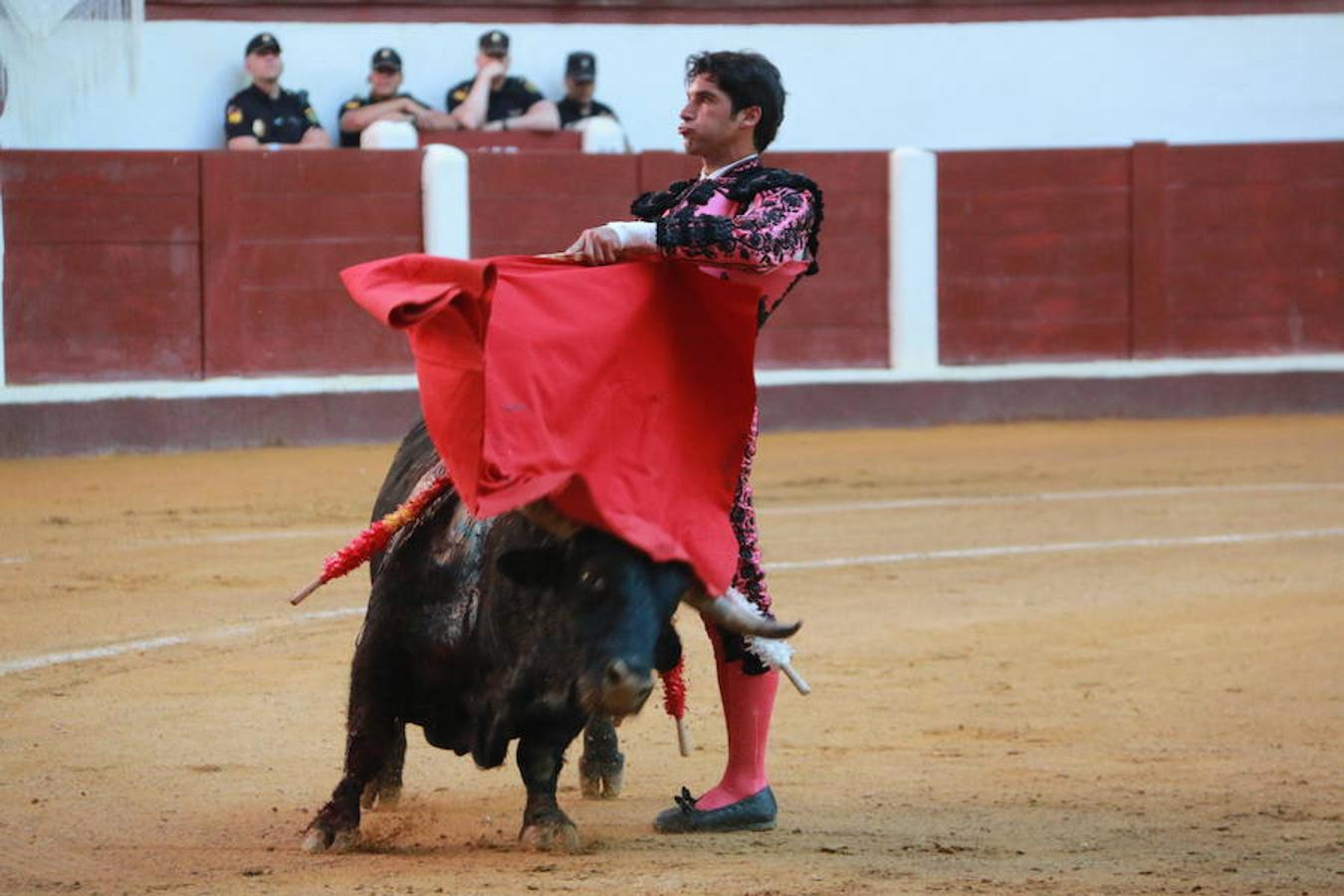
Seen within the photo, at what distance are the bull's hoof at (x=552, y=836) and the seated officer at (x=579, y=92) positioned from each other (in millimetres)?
7564

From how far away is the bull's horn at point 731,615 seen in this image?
9.73 feet

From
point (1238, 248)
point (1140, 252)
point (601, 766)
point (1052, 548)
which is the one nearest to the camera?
point (601, 766)

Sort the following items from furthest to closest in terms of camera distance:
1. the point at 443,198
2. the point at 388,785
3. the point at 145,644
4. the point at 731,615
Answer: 1. the point at 443,198
2. the point at 145,644
3. the point at 388,785
4. the point at 731,615

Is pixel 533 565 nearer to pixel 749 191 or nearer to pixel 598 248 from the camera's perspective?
pixel 598 248

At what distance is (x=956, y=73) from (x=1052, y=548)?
17.7ft

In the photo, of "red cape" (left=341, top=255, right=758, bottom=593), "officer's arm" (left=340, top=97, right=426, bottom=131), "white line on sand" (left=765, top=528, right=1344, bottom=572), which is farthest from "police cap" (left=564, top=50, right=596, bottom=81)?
"red cape" (left=341, top=255, right=758, bottom=593)

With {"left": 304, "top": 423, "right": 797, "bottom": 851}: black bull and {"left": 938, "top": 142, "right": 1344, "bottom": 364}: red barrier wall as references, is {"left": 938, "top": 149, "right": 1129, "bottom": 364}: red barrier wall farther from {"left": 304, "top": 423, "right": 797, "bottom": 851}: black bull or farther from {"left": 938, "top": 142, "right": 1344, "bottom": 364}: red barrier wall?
{"left": 304, "top": 423, "right": 797, "bottom": 851}: black bull

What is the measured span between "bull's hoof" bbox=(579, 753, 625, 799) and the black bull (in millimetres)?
379

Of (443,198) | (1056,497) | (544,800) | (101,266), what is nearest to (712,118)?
(544,800)

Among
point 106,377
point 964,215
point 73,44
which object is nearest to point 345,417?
point 106,377

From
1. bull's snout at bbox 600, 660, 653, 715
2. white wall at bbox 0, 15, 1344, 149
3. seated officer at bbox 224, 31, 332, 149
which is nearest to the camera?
bull's snout at bbox 600, 660, 653, 715

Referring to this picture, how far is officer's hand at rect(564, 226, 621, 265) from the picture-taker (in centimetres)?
298

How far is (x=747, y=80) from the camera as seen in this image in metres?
3.11

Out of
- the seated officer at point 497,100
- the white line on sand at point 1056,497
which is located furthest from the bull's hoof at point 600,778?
the seated officer at point 497,100
